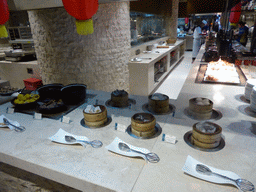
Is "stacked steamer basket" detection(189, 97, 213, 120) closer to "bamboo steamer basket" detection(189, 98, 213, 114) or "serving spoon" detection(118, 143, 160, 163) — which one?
"bamboo steamer basket" detection(189, 98, 213, 114)

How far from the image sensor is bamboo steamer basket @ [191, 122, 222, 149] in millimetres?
1003

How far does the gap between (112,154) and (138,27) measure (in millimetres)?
4696

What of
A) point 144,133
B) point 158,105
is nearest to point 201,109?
point 158,105

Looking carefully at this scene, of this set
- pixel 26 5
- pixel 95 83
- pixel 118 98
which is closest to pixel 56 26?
pixel 95 83

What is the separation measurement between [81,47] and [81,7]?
7.65ft

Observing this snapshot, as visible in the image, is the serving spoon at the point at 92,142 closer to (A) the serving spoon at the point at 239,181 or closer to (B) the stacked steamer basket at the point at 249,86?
(A) the serving spoon at the point at 239,181

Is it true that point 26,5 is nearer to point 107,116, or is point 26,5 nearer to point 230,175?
point 107,116

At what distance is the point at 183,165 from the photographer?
Result: 93 cm

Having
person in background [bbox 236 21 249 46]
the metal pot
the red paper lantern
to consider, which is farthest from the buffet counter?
person in background [bbox 236 21 249 46]

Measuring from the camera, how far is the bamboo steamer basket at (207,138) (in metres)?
1.00

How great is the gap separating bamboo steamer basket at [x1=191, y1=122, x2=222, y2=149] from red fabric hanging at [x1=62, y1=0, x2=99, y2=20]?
0.95 m

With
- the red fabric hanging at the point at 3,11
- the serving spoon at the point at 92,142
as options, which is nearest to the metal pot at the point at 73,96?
the serving spoon at the point at 92,142

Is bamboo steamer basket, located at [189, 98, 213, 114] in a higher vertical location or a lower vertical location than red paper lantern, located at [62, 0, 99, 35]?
lower

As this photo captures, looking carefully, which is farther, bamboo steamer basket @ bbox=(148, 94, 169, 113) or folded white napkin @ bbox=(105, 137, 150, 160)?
bamboo steamer basket @ bbox=(148, 94, 169, 113)
